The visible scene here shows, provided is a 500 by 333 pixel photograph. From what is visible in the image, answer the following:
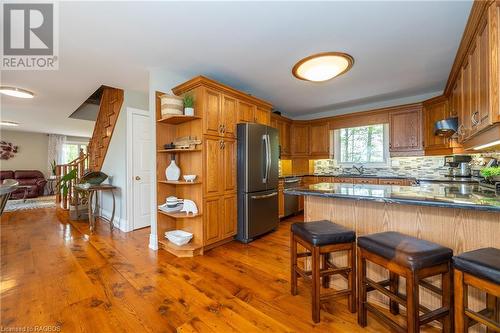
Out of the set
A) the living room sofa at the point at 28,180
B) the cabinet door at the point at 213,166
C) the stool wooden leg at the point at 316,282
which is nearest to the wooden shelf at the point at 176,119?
the cabinet door at the point at 213,166

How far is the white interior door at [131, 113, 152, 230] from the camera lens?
12.3 feet

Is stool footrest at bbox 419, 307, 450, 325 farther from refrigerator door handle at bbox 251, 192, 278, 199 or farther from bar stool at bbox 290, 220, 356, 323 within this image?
refrigerator door handle at bbox 251, 192, 278, 199

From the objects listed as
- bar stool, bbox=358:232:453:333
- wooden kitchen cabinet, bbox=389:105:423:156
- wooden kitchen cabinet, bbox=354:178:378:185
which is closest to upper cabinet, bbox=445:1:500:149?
bar stool, bbox=358:232:453:333

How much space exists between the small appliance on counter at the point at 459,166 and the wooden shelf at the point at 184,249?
4.21 metres

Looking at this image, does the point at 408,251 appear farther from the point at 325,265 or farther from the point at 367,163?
the point at 367,163

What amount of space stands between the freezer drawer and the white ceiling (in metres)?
1.84

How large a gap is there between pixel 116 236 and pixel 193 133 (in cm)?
218

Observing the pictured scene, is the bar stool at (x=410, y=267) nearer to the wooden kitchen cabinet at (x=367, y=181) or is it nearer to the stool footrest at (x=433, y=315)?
the stool footrest at (x=433, y=315)

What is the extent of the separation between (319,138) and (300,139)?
46 centimetres

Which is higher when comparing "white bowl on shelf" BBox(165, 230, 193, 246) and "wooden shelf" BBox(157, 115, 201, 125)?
"wooden shelf" BBox(157, 115, 201, 125)

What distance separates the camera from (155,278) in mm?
2189

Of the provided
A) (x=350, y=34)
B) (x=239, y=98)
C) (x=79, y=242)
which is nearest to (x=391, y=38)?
(x=350, y=34)

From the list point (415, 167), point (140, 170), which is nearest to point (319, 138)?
point (415, 167)

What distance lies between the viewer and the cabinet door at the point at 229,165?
3.09m
